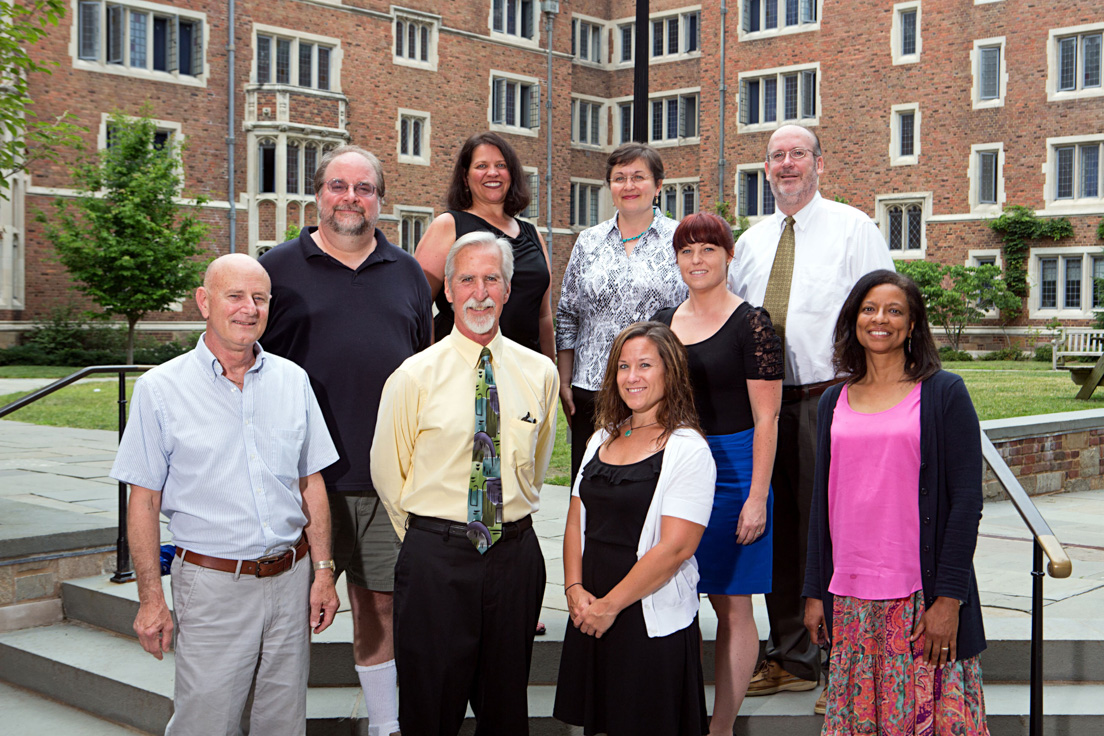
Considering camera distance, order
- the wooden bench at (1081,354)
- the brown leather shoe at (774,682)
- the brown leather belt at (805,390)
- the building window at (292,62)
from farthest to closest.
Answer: the building window at (292,62) → the wooden bench at (1081,354) → the brown leather shoe at (774,682) → the brown leather belt at (805,390)

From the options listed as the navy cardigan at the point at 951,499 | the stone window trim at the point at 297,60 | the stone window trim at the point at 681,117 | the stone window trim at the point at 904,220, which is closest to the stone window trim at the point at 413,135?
the stone window trim at the point at 297,60

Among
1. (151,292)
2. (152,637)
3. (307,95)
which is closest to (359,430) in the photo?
(152,637)

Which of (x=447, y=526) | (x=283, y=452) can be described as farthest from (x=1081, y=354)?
(x=283, y=452)

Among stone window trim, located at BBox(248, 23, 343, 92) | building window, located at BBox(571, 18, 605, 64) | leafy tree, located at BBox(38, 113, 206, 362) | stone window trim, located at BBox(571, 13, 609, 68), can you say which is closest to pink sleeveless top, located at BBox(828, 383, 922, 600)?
leafy tree, located at BBox(38, 113, 206, 362)

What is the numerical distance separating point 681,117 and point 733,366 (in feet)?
122

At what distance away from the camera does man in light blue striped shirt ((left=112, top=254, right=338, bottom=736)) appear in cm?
310

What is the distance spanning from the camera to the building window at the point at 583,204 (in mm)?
39812

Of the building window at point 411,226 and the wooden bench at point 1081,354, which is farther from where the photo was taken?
the building window at point 411,226

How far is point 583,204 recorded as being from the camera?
4031 centimetres

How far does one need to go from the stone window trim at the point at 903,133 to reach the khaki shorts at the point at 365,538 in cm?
3185

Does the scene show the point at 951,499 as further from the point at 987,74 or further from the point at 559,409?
the point at 987,74

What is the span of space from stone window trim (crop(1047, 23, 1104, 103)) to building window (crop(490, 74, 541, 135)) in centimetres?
1659

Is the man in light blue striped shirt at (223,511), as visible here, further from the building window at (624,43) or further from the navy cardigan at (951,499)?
the building window at (624,43)

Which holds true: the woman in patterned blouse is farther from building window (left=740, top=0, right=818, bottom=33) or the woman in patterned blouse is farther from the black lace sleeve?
building window (left=740, top=0, right=818, bottom=33)
